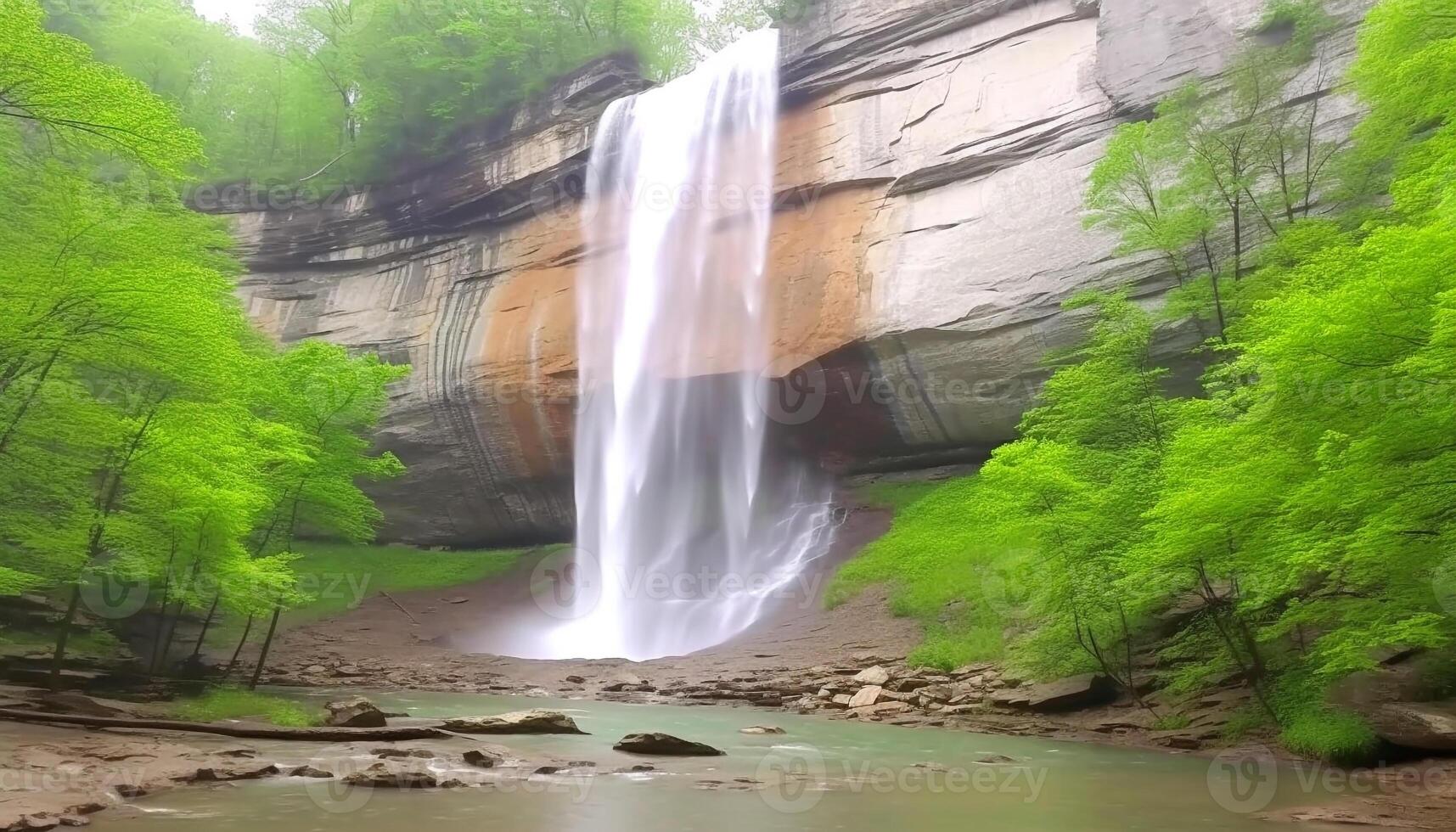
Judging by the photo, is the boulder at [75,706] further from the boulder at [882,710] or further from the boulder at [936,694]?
the boulder at [936,694]

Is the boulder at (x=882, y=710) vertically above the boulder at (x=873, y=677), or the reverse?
the boulder at (x=873, y=677)

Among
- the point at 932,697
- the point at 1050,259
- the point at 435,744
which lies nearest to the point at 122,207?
the point at 435,744

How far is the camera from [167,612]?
20156 millimetres

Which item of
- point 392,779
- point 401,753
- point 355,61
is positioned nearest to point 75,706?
point 401,753

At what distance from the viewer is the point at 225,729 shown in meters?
11.1

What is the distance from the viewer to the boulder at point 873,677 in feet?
62.4

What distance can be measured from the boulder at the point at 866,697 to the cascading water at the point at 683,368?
10.1 meters

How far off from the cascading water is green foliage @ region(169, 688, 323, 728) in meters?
13.4

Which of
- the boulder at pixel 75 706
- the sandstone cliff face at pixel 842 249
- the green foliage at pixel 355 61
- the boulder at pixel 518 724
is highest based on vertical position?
the green foliage at pixel 355 61

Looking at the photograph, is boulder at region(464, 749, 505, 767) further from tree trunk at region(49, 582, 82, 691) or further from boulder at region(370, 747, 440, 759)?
tree trunk at region(49, 582, 82, 691)

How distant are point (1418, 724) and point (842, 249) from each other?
22756 millimetres

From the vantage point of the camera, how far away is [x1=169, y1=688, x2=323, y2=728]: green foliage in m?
13.6

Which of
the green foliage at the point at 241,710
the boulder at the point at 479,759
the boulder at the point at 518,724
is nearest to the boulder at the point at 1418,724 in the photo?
the boulder at the point at 479,759

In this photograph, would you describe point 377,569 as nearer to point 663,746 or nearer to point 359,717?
point 359,717
